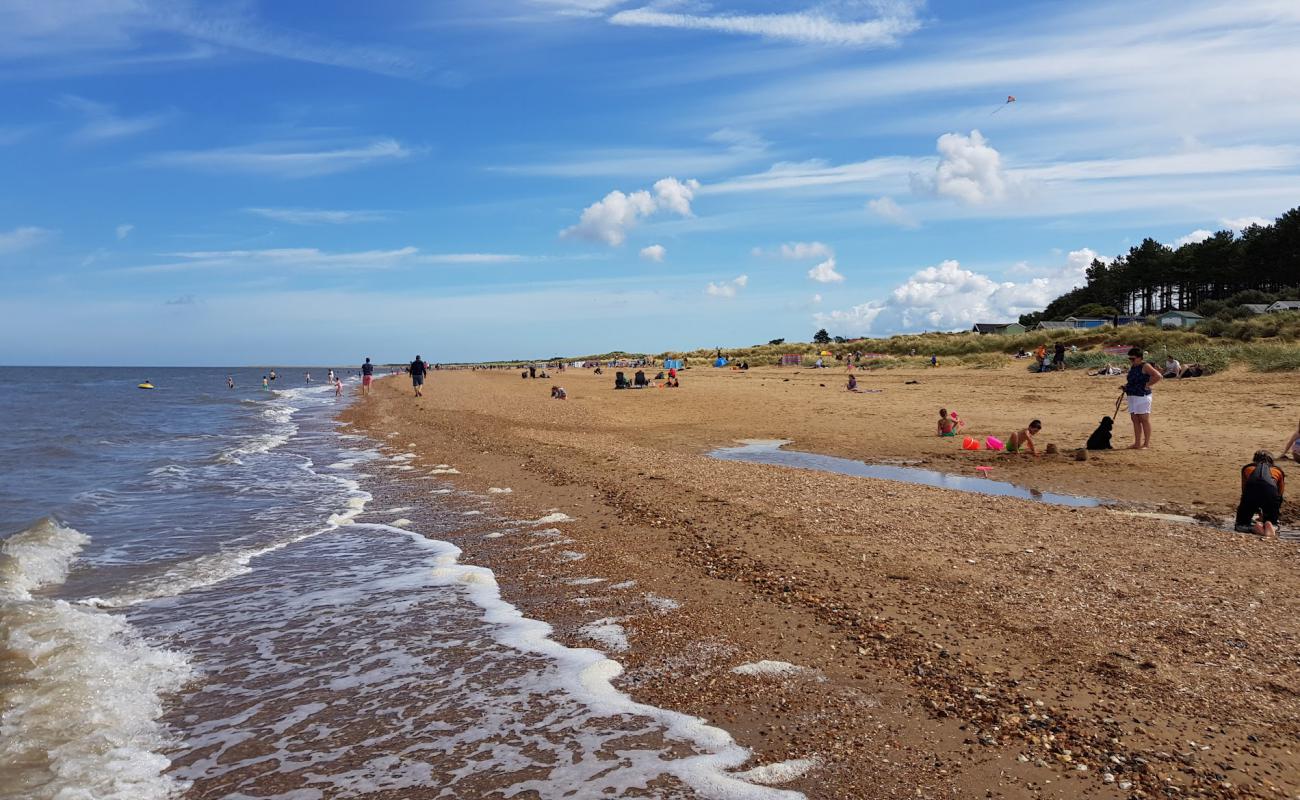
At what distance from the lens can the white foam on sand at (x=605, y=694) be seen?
3768 millimetres

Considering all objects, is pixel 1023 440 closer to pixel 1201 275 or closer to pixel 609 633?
pixel 609 633

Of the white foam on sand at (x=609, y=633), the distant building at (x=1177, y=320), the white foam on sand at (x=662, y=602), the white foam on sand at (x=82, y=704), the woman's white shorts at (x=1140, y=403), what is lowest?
the white foam on sand at (x=82, y=704)

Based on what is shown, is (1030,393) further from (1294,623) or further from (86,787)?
(86,787)

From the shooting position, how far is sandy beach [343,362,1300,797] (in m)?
3.88

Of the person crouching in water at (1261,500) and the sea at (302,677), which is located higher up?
the person crouching in water at (1261,500)

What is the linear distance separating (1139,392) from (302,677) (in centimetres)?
1557

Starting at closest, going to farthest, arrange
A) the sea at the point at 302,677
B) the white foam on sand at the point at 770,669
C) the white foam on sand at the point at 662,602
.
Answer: the sea at the point at 302,677, the white foam on sand at the point at 770,669, the white foam on sand at the point at 662,602

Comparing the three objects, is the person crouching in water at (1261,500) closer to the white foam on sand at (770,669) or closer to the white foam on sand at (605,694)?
the white foam on sand at (770,669)

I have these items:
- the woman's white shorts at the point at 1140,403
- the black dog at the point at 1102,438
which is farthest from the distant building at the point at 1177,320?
the black dog at the point at 1102,438

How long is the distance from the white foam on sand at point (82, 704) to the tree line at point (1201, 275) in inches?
2847

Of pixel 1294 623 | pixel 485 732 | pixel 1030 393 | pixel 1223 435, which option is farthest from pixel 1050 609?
pixel 1030 393

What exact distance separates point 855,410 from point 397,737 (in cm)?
2226

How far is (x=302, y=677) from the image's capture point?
545cm

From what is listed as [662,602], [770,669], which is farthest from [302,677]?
[770,669]
